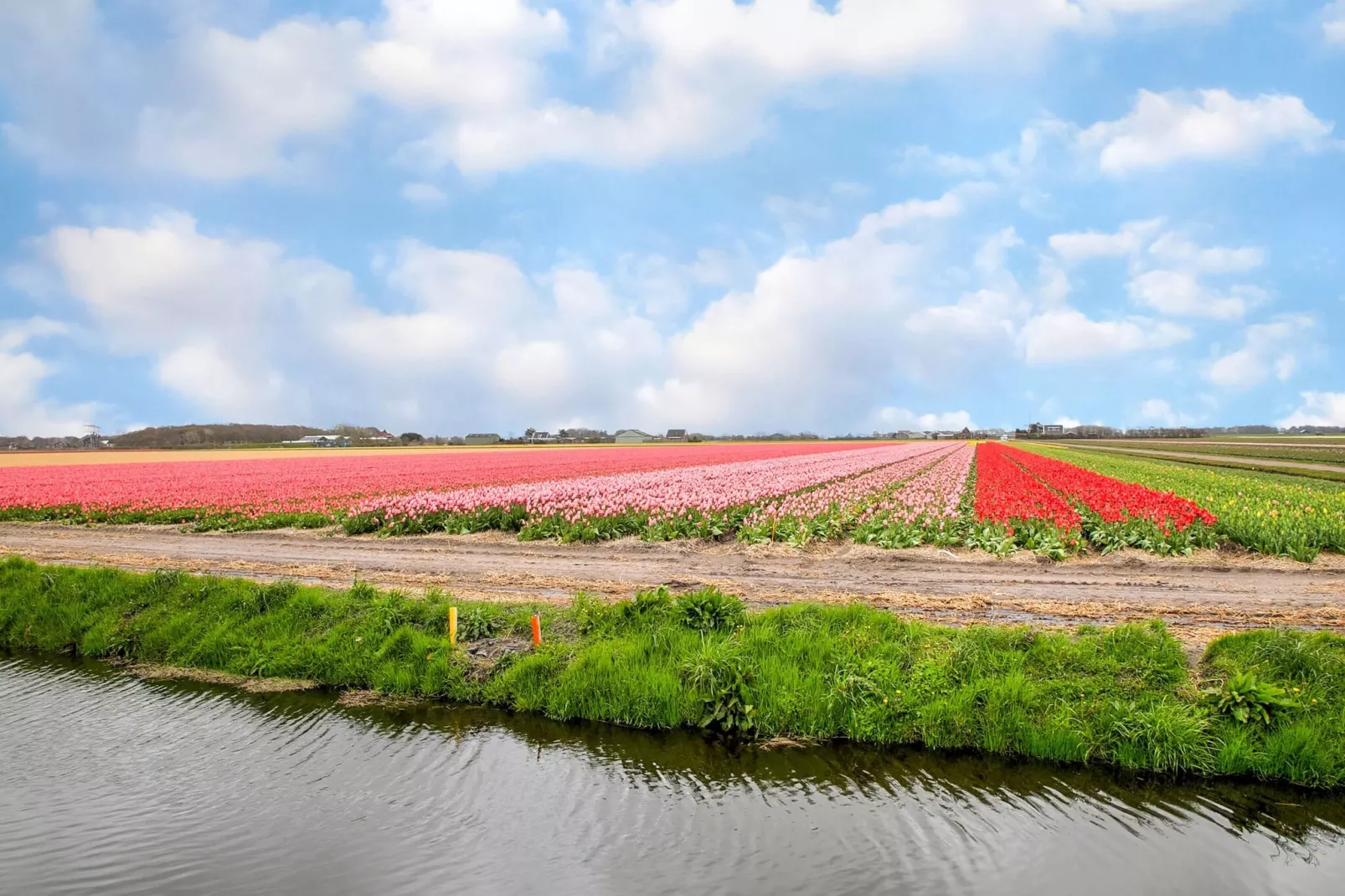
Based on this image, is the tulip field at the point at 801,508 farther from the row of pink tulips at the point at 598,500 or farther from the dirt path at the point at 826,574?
the dirt path at the point at 826,574

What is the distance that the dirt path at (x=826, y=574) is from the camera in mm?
10570

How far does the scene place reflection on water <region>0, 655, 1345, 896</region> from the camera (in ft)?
15.9

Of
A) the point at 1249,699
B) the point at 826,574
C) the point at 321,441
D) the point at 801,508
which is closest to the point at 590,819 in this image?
the point at 1249,699

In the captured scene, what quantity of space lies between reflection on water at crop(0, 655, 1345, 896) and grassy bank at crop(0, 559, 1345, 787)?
36 cm

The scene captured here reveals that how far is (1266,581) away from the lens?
41.6 ft

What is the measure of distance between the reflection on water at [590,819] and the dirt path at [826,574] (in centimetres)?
383

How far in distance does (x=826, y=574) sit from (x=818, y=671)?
5.97 meters

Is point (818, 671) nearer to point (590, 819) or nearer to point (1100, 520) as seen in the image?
point (590, 819)

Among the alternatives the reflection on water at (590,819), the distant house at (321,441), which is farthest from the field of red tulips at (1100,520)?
the distant house at (321,441)

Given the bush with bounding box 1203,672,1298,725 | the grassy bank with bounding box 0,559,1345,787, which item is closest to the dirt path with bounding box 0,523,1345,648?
the grassy bank with bounding box 0,559,1345,787

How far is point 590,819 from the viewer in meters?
5.58

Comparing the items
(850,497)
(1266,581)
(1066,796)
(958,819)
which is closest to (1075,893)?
(958,819)

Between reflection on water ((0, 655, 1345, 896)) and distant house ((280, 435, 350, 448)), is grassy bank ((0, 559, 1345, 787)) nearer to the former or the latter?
reflection on water ((0, 655, 1345, 896))

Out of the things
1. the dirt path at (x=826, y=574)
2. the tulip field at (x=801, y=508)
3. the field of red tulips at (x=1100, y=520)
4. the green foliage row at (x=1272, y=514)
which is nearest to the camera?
the dirt path at (x=826, y=574)
